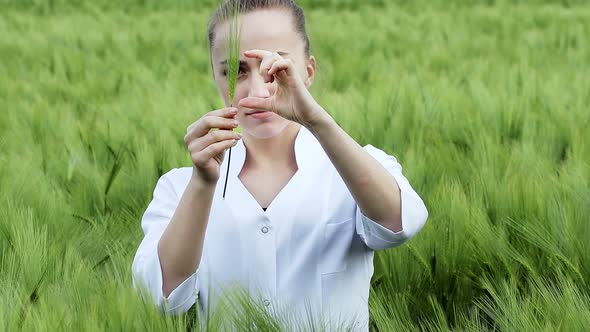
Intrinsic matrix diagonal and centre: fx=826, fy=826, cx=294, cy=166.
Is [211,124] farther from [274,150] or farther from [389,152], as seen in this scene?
[389,152]

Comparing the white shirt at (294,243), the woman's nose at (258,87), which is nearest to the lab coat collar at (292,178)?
the white shirt at (294,243)

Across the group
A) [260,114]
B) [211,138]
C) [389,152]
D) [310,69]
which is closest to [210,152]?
[211,138]

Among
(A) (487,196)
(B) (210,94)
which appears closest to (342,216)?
(A) (487,196)

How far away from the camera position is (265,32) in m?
0.93

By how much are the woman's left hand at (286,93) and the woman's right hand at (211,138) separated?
4 centimetres

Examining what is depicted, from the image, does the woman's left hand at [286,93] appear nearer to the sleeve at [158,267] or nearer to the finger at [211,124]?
the finger at [211,124]

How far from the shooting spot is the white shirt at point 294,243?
950mm

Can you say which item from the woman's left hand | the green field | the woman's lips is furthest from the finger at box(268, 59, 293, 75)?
the green field

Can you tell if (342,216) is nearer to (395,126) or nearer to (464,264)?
(464,264)

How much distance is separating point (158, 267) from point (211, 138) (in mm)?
192

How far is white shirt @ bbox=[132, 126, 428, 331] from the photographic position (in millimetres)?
950

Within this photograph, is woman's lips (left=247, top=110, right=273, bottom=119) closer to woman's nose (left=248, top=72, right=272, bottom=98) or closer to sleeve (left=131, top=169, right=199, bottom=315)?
woman's nose (left=248, top=72, right=272, bottom=98)

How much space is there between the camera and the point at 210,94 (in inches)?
93.7

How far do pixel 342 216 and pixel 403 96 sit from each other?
3.54ft
